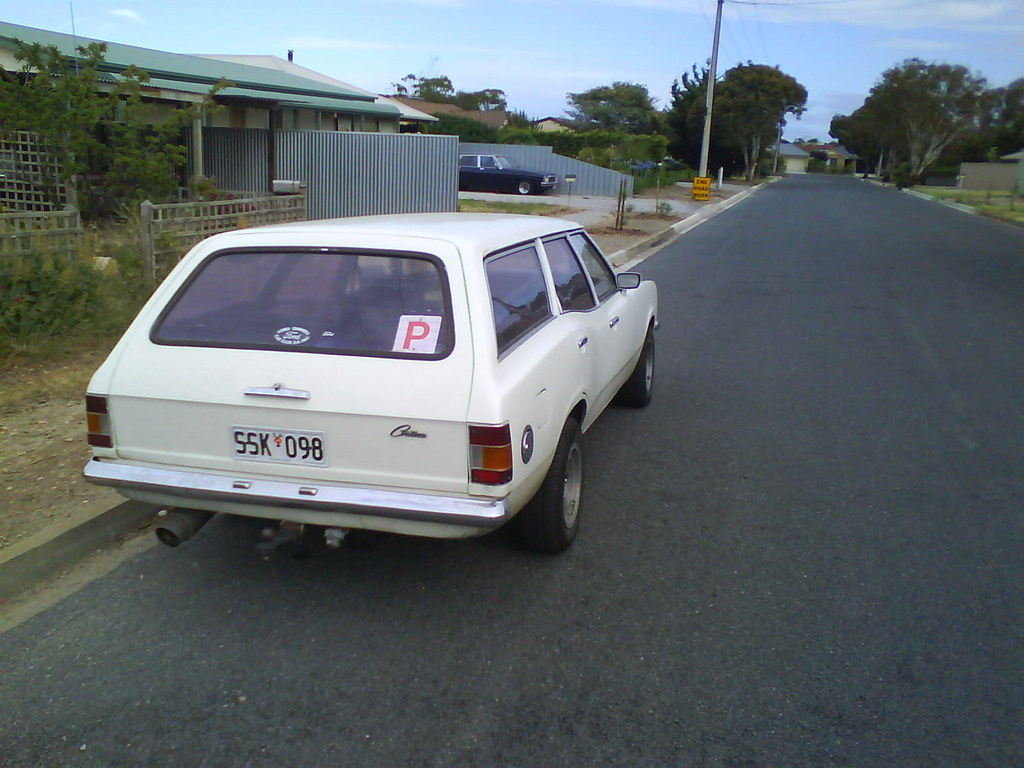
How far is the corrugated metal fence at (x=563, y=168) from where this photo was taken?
111ft

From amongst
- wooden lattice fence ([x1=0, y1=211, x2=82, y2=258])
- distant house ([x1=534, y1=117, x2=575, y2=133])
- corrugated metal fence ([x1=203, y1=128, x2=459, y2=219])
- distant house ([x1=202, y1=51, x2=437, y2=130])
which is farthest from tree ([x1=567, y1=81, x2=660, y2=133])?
wooden lattice fence ([x1=0, y1=211, x2=82, y2=258])

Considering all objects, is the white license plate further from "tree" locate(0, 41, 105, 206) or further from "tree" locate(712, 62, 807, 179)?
"tree" locate(712, 62, 807, 179)

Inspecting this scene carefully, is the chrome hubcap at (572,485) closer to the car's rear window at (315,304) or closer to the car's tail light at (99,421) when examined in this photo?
the car's rear window at (315,304)

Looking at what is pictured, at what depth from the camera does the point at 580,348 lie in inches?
184

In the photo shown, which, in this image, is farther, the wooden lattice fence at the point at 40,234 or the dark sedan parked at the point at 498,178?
the dark sedan parked at the point at 498,178

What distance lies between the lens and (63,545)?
4.18m

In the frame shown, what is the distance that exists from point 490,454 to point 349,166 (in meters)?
14.7

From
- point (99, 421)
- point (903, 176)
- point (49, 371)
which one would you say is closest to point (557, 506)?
point (99, 421)

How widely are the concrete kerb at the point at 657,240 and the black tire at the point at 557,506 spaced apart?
1080 centimetres

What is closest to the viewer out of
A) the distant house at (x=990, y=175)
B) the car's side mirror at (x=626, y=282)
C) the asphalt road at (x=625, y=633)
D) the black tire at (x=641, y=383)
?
the asphalt road at (x=625, y=633)

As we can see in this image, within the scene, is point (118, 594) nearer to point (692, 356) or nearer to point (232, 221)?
point (692, 356)

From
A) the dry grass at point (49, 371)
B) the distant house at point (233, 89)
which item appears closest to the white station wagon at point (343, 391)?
the dry grass at point (49, 371)

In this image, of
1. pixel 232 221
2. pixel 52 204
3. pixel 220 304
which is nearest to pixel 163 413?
pixel 220 304

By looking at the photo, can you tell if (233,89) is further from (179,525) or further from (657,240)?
(179,525)
